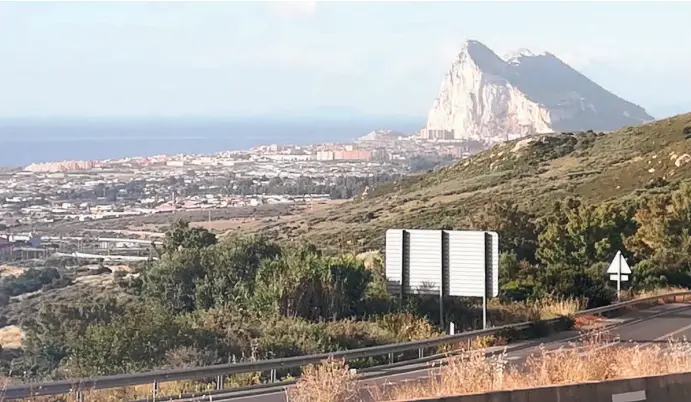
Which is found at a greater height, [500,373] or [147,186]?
[500,373]

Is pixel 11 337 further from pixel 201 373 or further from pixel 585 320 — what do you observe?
pixel 201 373

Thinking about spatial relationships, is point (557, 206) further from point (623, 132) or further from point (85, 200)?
point (623, 132)

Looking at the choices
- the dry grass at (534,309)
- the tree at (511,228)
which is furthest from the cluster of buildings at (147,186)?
the dry grass at (534,309)

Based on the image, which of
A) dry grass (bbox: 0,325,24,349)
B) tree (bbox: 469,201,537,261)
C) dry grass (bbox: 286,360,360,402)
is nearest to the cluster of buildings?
tree (bbox: 469,201,537,261)

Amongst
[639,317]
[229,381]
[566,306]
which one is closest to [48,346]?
[229,381]

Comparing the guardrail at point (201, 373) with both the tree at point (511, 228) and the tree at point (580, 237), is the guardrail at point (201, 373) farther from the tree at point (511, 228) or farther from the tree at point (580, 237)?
the tree at point (511, 228)

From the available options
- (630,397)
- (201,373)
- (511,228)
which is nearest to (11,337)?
(201,373)

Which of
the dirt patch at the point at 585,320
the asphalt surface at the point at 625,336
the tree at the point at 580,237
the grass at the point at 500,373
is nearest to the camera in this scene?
the grass at the point at 500,373
